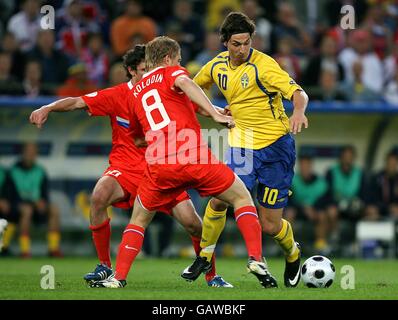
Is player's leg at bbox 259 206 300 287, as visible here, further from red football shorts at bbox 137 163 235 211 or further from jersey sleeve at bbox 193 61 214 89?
jersey sleeve at bbox 193 61 214 89

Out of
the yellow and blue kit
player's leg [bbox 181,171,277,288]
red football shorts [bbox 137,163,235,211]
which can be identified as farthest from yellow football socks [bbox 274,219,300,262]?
red football shorts [bbox 137,163,235,211]

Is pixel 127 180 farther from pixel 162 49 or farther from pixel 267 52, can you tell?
pixel 267 52

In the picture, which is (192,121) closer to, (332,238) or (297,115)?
(297,115)

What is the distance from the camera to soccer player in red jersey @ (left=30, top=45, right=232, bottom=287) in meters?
9.98

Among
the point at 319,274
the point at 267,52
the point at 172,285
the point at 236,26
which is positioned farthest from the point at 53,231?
the point at 236,26

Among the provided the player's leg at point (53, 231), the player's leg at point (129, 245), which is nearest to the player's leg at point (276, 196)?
the player's leg at point (129, 245)

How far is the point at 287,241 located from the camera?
10125mm

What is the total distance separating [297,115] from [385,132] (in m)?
8.39

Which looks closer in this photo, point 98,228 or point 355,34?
point 98,228

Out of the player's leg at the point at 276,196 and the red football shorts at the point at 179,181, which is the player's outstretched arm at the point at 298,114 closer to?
the red football shorts at the point at 179,181

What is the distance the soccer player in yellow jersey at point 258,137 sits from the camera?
997 cm

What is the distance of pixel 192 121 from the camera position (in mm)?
9094

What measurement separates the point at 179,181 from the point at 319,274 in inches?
69.0
